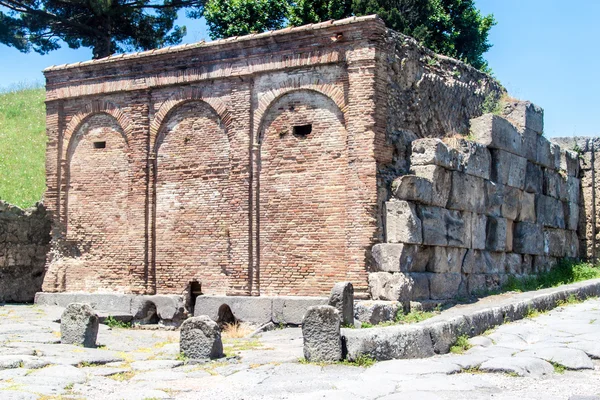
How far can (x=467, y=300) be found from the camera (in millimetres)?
13570

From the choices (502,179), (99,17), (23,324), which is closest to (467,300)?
(502,179)

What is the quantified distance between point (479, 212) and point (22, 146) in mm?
19497

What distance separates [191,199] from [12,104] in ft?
76.4

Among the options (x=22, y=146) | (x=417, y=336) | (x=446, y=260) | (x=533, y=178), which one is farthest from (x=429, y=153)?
(x=22, y=146)

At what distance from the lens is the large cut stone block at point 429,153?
42.7ft

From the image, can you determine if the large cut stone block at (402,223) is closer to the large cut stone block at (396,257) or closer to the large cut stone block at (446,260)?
the large cut stone block at (396,257)

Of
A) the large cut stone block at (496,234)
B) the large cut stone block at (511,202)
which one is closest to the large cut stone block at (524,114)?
the large cut stone block at (511,202)

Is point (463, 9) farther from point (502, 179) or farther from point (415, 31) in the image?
point (502, 179)

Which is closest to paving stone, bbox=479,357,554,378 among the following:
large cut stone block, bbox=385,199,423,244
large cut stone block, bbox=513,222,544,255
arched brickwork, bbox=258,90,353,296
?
large cut stone block, bbox=385,199,423,244

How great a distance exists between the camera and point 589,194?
19094 mm

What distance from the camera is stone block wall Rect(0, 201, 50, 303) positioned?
16141mm

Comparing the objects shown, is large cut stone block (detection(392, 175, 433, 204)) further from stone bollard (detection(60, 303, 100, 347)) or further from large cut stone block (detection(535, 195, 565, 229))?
stone bollard (detection(60, 303, 100, 347))

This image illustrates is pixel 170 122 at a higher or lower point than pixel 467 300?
higher

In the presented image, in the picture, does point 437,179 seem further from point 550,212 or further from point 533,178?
point 550,212
